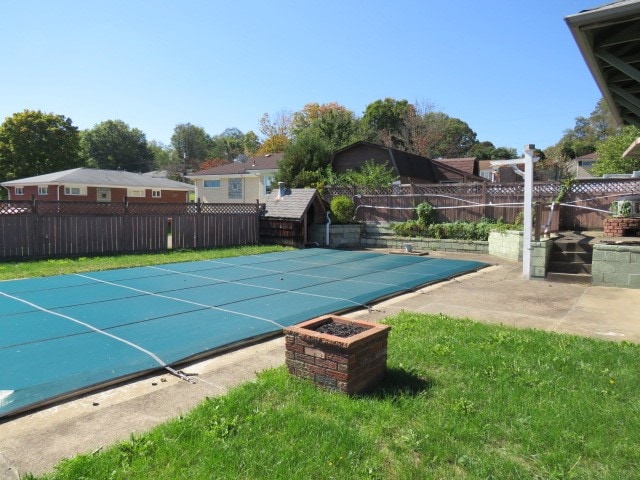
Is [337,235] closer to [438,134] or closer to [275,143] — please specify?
[438,134]

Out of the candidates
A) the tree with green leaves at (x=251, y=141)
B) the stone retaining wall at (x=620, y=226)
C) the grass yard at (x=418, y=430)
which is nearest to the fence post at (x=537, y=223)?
the stone retaining wall at (x=620, y=226)

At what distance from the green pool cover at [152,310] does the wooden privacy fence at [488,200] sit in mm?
4967

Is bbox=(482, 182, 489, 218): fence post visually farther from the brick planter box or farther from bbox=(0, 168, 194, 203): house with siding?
bbox=(0, 168, 194, 203): house with siding

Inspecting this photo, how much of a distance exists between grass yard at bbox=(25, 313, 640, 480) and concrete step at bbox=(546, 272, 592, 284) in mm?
5031

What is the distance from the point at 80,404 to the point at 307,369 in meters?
1.72

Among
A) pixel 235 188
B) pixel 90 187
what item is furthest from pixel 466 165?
pixel 90 187

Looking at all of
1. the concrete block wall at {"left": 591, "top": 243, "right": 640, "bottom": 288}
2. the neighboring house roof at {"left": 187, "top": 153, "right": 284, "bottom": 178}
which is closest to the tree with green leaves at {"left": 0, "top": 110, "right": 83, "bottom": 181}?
the neighboring house roof at {"left": 187, "top": 153, "right": 284, "bottom": 178}

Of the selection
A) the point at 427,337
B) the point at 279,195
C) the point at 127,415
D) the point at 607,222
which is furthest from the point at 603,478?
the point at 279,195

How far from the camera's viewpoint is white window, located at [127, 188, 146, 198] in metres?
28.8

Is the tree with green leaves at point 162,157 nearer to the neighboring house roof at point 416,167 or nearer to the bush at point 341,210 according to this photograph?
the neighboring house roof at point 416,167

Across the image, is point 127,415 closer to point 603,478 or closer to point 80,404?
point 80,404

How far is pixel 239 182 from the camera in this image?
3103 centimetres

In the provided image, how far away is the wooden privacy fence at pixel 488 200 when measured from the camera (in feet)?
42.5

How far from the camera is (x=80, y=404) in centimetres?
338
